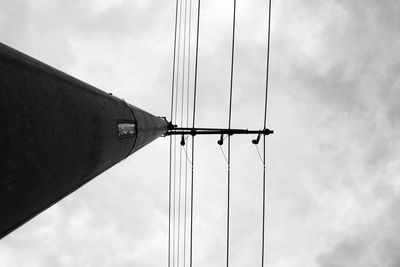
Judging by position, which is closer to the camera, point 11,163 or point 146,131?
point 11,163

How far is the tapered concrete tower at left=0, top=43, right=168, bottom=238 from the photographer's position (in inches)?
123

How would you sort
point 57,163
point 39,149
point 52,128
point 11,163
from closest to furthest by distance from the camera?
1. point 11,163
2. point 39,149
3. point 52,128
4. point 57,163

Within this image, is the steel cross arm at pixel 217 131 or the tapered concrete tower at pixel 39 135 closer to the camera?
the tapered concrete tower at pixel 39 135

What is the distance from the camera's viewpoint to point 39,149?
3.57m

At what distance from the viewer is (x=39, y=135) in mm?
3547

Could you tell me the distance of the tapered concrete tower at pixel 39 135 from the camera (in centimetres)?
313

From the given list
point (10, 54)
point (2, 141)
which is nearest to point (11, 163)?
point (2, 141)

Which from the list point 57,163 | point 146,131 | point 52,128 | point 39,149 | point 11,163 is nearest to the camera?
point 11,163

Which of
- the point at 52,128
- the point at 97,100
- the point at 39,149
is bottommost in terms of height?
the point at 39,149

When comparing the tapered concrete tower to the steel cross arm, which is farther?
the steel cross arm

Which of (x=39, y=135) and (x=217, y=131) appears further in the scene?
(x=217, y=131)

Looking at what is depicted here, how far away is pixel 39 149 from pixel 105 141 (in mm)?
2331

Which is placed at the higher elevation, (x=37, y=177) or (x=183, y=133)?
(x=183, y=133)

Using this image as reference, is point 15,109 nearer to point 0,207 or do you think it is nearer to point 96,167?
point 0,207
